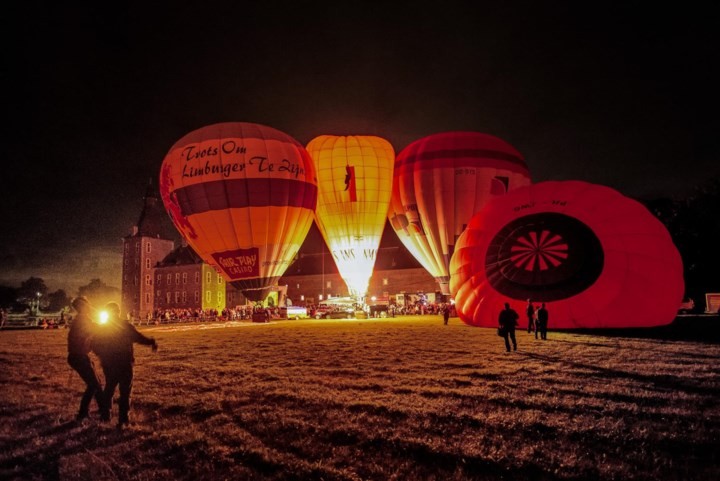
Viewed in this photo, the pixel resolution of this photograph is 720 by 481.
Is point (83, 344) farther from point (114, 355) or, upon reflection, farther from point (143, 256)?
point (143, 256)

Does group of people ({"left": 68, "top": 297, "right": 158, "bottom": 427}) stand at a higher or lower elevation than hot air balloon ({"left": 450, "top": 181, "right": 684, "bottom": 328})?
lower

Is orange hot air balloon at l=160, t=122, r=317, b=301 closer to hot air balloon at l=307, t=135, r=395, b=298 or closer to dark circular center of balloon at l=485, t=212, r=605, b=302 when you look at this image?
hot air balloon at l=307, t=135, r=395, b=298

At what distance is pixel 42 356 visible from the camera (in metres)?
12.7

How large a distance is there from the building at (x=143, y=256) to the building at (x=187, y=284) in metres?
2.07

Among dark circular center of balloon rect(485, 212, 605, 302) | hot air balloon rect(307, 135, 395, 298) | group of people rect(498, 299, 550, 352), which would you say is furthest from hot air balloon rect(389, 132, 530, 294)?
group of people rect(498, 299, 550, 352)

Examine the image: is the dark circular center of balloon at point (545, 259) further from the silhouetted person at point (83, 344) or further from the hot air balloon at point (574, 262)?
the silhouetted person at point (83, 344)

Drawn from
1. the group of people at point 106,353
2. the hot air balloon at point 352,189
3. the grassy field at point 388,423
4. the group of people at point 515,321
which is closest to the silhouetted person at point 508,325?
the group of people at point 515,321

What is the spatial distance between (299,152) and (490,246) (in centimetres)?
1345

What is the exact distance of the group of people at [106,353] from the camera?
5750mm

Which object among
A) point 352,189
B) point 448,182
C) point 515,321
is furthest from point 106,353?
point 352,189

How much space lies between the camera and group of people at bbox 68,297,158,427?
575 centimetres

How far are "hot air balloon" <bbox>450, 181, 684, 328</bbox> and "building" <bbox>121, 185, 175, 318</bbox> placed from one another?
74.4 meters

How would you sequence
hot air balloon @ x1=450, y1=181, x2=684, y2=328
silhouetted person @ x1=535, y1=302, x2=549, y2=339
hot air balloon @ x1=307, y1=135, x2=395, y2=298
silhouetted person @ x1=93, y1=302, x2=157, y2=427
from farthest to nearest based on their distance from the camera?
1. hot air balloon @ x1=307, y1=135, x2=395, y2=298
2. hot air balloon @ x1=450, y1=181, x2=684, y2=328
3. silhouetted person @ x1=535, y1=302, x2=549, y2=339
4. silhouetted person @ x1=93, y1=302, x2=157, y2=427

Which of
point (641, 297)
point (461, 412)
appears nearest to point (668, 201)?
point (641, 297)
